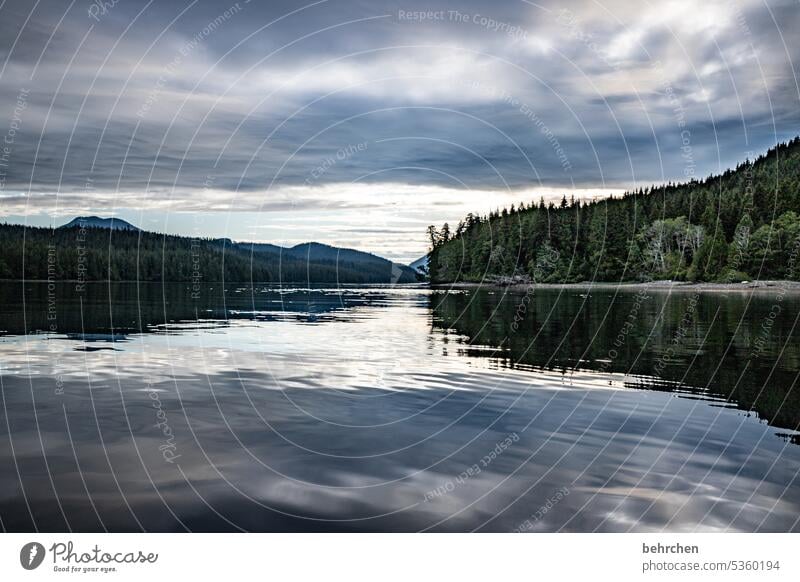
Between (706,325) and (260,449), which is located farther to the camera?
(706,325)

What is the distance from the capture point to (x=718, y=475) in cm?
1484

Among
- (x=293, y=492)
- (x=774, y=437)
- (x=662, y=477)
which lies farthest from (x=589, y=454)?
(x=293, y=492)

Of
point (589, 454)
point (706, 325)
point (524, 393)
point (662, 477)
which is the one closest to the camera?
point (662, 477)

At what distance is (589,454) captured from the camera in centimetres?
1623

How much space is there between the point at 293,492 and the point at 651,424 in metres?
11.7

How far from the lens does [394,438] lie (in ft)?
58.2

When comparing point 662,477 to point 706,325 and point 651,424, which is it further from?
point 706,325

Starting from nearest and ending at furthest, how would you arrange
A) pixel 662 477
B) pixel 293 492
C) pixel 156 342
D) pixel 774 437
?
Answer: pixel 293 492 < pixel 662 477 < pixel 774 437 < pixel 156 342

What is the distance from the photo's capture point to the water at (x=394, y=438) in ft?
40.4

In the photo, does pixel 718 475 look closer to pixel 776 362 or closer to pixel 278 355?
pixel 776 362

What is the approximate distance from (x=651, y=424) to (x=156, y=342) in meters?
29.6

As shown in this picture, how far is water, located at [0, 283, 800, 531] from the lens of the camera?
485 inches

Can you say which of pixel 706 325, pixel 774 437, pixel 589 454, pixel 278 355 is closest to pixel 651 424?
pixel 774 437
